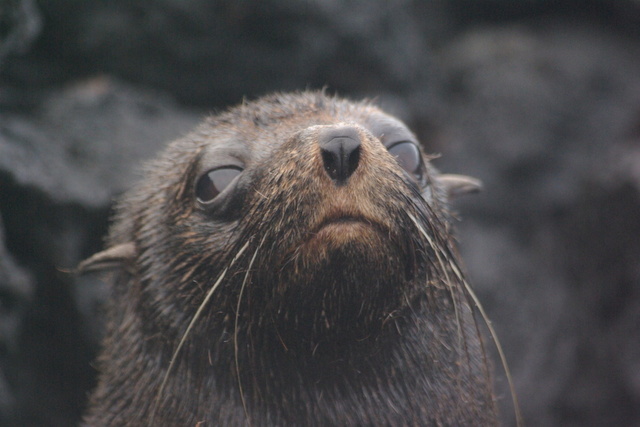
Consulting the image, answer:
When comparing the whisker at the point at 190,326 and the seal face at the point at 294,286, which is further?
the whisker at the point at 190,326

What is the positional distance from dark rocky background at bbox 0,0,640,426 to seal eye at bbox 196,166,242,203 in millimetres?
2006

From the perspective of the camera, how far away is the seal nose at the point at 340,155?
3137mm

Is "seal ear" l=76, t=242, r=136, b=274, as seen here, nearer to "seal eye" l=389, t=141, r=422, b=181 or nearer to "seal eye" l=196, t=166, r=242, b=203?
"seal eye" l=196, t=166, r=242, b=203

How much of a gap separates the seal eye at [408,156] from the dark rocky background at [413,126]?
2219 millimetres

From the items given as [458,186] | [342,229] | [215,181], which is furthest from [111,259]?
[458,186]

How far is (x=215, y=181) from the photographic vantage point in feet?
12.9

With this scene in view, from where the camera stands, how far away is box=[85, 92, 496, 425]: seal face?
3.25m

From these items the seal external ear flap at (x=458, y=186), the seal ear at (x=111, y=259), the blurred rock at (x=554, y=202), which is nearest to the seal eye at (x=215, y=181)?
the seal ear at (x=111, y=259)

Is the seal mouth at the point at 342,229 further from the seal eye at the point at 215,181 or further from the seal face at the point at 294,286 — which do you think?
the seal eye at the point at 215,181

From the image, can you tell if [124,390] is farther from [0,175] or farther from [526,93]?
[526,93]

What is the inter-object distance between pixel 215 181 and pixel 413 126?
5.44 metres

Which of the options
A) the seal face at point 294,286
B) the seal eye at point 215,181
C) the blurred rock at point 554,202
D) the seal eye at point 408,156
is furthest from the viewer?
the blurred rock at point 554,202

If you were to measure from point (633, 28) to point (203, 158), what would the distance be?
837cm

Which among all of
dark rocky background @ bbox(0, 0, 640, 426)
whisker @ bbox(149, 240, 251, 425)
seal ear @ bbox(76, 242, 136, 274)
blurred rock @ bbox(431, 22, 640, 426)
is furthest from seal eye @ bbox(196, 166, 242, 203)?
blurred rock @ bbox(431, 22, 640, 426)
